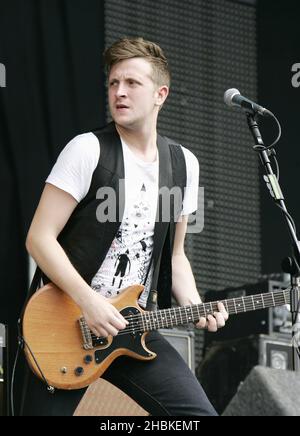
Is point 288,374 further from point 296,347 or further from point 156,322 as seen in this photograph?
point 156,322

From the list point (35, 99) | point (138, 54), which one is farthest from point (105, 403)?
point (35, 99)

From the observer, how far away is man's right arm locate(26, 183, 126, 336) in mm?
3703

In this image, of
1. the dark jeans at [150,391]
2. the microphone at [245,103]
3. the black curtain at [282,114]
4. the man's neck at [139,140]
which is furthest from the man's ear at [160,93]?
the black curtain at [282,114]

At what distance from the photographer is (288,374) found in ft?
9.60

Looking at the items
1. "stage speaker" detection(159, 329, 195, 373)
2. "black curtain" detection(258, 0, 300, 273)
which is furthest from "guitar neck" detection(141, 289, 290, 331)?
"black curtain" detection(258, 0, 300, 273)

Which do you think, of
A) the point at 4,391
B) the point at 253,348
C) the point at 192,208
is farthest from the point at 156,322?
the point at 253,348

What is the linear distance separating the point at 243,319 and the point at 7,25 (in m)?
2.30

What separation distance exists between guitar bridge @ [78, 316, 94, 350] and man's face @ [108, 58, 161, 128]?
2.78 ft

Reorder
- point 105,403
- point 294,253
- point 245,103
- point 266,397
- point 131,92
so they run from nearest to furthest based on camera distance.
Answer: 1. point 266,397
2. point 294,253
3. point 245,103
4. point 131,92
5. point 105,403

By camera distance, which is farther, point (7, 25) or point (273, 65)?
point (273, 65)

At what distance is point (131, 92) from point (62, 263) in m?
0.82

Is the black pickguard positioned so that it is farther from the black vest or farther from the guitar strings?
the black vest

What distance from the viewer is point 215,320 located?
156 inches

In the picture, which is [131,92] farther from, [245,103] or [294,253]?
[294,253]
